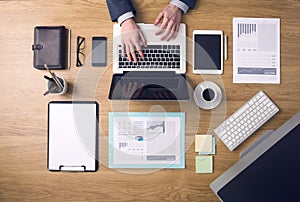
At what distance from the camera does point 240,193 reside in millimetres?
817

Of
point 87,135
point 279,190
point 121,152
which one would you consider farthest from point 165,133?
point 279,190

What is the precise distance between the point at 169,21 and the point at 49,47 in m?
0.43

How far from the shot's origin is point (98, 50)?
1258mm

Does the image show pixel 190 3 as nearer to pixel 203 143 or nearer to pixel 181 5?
pixel 181 5

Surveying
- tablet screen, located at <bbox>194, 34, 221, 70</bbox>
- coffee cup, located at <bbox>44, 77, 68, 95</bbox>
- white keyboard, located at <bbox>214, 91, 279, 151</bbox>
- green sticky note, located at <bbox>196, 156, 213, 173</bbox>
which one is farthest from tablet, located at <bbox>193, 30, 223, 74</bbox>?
coffee cup, located at <bbox>44, 77, 68, 95</bbox>

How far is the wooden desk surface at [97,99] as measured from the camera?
123 cm

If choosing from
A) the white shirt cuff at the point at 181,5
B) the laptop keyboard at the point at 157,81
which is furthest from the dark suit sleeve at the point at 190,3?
the laptop keyboard at the point at 157,81

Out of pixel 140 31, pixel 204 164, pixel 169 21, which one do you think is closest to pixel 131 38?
pixel 140 31

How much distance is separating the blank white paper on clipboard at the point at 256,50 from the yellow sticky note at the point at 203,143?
0.23 m

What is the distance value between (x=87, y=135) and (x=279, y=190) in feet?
2.22

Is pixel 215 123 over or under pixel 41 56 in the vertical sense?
under

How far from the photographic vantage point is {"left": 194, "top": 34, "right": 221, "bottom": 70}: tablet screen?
1.26 metres

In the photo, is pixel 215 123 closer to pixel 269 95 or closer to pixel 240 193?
pixel 269 95

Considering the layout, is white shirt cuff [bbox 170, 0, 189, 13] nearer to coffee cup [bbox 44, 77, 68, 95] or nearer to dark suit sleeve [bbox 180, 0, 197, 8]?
dark suit sleeve [bbox 180, 0, 197, 8]
